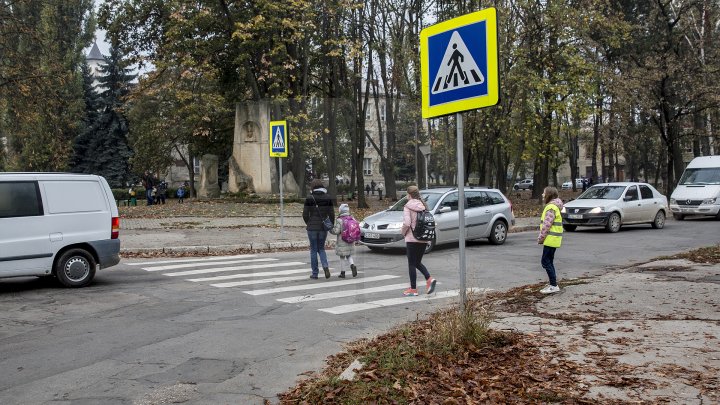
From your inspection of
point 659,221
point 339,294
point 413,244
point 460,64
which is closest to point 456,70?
point 460,64

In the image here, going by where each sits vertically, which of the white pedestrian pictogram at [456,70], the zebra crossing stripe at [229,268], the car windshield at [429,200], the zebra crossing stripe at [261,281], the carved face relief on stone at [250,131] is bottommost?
the zebra crossing stripe at [261,281]

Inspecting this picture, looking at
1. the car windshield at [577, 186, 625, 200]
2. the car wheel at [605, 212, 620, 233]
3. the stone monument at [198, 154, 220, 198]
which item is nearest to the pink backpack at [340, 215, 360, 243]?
the car wheel at [605, 212, 620, 233]

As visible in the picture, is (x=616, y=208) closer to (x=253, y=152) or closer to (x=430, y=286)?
(x=430, y=286)

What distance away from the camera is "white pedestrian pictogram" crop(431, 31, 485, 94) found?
5379 millimetres

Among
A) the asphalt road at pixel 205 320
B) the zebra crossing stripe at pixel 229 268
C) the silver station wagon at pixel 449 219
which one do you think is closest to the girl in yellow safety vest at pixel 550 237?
the asphalt road at pixel 205 320

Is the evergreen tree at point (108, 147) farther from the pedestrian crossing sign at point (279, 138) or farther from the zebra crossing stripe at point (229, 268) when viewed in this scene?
the zebra crossing stripe at point (229, 268)

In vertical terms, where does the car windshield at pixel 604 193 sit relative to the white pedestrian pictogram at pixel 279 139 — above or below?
below

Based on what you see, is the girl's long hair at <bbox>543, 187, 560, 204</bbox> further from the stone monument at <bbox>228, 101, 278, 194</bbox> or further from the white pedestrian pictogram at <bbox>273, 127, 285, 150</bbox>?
the stone monument at <bbox>228, 101, 278, 194</bbox>

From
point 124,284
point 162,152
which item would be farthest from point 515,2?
point 162,152

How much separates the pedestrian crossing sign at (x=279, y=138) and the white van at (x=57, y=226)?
258 inches

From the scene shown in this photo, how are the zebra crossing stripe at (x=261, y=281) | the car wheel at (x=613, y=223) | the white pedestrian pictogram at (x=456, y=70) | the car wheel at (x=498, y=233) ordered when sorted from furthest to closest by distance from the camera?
the car wheel at (x=613, y=223) < the car wheel at (x=498, y=233) < the zebra crossing stripe at (x=261, y=281) < the white pedestrian pictogram at (x=456, y=70)

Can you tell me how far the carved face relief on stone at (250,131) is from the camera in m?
29.2

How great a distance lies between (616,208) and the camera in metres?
20.1

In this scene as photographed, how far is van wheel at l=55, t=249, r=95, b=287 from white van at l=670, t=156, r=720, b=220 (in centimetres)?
2203
